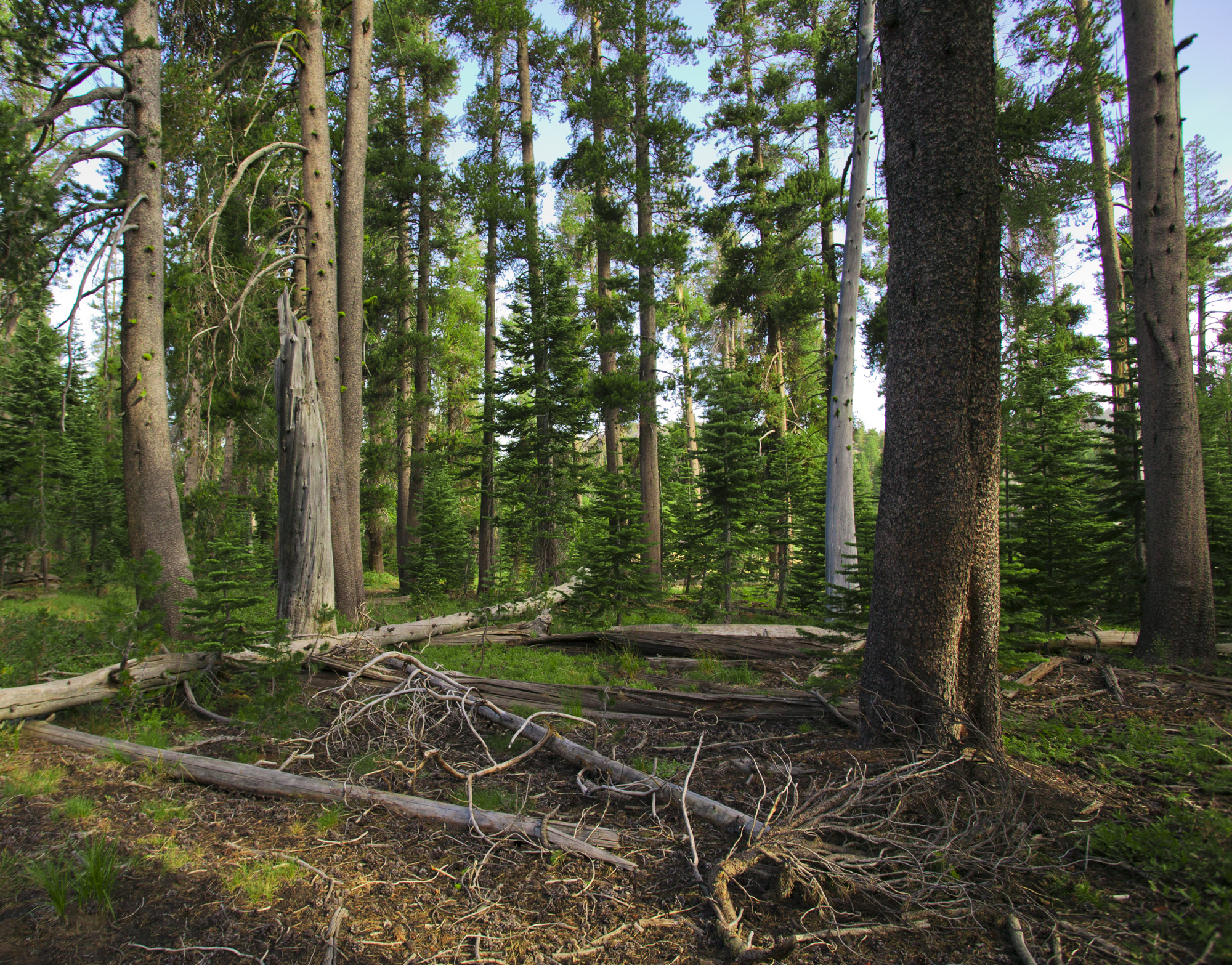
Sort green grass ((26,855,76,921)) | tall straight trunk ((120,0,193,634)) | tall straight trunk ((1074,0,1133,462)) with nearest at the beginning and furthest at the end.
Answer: green grass ((26,855,76,921)), tall straight trunk ((120,0,193,634)), tall straight trunk ((1074,0,1133,462))

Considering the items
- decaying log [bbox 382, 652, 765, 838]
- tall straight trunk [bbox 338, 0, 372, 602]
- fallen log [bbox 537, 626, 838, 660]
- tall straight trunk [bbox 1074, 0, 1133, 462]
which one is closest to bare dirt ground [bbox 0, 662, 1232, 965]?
decaying log [bbox 382, 652, 765, 838]

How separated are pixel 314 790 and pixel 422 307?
16143 mm

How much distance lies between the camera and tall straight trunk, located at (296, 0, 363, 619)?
9.12 m

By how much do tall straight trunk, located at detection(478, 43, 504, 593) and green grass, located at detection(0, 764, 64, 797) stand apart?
9741mm

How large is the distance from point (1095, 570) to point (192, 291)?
1505 centimetres

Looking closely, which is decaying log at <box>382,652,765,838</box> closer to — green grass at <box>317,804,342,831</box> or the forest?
the forest

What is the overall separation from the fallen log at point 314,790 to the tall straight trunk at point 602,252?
1100cm

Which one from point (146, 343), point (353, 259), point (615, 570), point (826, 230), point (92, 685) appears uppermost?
point (826, 230)

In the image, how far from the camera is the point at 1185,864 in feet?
8.41

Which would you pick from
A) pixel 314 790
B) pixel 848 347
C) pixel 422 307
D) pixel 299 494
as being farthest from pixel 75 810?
pixel 422 307

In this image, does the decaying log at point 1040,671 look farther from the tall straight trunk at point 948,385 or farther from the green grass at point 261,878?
the green grass at point 261,878

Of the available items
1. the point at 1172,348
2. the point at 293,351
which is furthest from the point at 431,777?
the point at 1172,348

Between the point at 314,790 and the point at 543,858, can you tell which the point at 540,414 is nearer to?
the point at 314,790

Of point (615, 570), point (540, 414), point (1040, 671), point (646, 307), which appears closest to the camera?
point (1040, 671)
